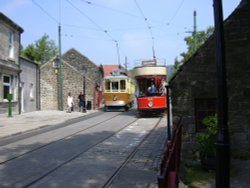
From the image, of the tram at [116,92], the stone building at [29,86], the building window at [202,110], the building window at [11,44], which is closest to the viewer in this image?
the building window at [202,110]

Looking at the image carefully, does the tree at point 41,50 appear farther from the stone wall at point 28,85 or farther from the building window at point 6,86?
the building window at point 6,86

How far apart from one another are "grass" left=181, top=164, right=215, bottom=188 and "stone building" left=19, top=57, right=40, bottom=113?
26197mm

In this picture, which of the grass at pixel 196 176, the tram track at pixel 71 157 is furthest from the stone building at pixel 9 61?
the grass at pixel 196 176

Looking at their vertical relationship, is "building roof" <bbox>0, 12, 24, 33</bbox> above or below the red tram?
above

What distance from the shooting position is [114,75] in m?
40.4

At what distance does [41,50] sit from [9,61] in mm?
42790

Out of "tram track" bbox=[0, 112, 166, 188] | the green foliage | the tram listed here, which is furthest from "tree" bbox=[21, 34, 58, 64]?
the green foliage

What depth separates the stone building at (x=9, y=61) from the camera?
3109 centimetres

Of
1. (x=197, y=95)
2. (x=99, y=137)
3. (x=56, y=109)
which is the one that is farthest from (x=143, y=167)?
(x=56, y=109)

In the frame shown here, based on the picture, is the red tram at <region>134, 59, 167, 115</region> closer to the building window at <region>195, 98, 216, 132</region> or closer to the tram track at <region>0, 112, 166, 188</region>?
the tram track at <region>0, 112, 166, 188</region>

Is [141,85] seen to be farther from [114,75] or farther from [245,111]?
[245,111]

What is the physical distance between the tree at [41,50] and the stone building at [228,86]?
6097cm

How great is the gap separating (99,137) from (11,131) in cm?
480

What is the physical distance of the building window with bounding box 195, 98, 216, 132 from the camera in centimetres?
1252
